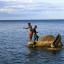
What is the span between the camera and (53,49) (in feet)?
107

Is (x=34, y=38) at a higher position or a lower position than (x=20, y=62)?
higher

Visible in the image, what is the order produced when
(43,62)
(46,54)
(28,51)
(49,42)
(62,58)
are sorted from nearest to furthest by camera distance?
(43,62) → (62,58) → (46,54) → (28,51) → (49,42)

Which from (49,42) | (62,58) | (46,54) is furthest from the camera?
(49,42)

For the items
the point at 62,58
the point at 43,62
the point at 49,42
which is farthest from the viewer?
the point at 49,42

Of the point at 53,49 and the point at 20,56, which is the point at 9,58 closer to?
the point at 20,56

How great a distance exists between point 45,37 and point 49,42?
3.62 feet

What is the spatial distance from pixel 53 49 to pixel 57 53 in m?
2.19

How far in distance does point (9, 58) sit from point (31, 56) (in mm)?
2315

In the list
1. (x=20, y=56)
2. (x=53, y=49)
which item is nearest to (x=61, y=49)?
(x=53, y=49)

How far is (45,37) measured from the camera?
115ft

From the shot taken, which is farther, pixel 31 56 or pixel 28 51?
pixel 28 51

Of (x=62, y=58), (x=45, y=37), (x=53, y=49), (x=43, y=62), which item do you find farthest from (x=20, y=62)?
(x=45, y=37)

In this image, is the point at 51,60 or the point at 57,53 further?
the point at 57,53

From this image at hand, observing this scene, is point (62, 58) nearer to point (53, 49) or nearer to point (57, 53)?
point (57, 53)
